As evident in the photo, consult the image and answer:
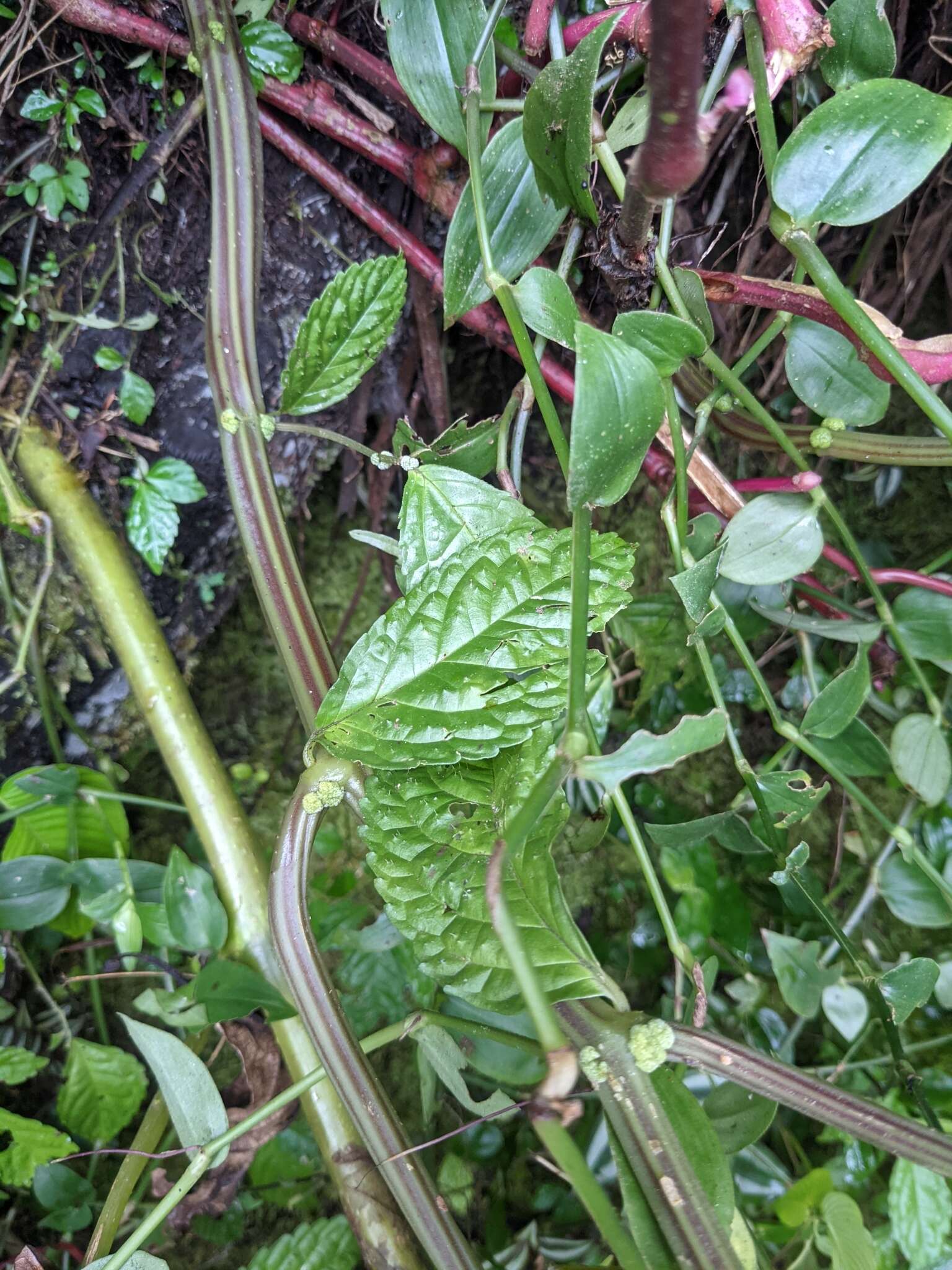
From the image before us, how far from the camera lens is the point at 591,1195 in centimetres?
35

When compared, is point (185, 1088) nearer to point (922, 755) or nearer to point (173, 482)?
point (173, 482)

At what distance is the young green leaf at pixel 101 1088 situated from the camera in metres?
0.83

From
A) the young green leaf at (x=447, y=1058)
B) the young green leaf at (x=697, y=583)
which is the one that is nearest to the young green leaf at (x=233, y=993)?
the young green leaf at (x=447, y=1058)

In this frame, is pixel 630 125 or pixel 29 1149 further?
pixel 29 1149

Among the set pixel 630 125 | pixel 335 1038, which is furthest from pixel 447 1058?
pixel 630 125

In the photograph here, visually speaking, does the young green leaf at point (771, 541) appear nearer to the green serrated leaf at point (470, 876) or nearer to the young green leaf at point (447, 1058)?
the green serrated leaf at point (470, 876)

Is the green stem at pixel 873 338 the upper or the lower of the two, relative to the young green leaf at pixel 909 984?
upper

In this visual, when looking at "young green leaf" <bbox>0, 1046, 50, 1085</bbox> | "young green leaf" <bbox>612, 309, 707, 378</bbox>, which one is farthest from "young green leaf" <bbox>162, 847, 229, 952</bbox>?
"young green leaf" <bbox>612, 309, 707, 378</bbox>

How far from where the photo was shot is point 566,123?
463mm

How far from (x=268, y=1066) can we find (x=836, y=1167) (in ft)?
2.03

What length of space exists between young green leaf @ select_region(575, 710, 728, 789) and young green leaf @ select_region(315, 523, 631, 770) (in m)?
0.14

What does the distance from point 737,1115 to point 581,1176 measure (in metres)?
0.37

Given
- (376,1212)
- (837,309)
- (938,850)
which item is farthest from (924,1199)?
(837,309)

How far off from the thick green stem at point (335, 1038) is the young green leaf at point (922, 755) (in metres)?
0.51
